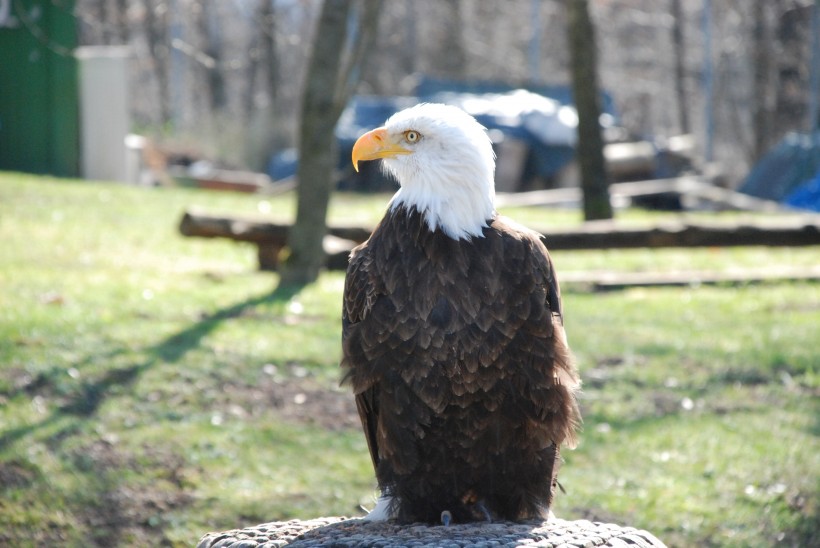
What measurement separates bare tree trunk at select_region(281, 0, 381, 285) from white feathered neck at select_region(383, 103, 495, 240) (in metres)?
Result: 4.54

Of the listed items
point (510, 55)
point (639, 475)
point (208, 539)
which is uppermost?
point (510, 55)

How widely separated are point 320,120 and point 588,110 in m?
5.03

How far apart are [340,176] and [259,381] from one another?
429 inches

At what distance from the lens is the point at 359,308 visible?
3.49 m

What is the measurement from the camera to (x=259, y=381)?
20.1 feet

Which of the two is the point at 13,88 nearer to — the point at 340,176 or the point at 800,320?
the point at 340,176

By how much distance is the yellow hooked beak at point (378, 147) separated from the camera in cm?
361

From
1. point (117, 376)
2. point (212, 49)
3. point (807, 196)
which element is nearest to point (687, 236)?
point (117, 376)

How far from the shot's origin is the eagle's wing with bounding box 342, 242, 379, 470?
3459 millimetres

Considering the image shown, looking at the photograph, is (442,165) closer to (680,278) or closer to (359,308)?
(359,308)

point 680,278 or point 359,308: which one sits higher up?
point 359,308

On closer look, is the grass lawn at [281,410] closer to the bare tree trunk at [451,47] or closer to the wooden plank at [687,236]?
the wooden plank at [687,236]

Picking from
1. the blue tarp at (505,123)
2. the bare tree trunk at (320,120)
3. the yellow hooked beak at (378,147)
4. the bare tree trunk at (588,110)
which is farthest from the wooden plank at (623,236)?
the blue tarp at (505,123)

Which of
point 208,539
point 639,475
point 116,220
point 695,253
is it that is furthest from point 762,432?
point 116,220
